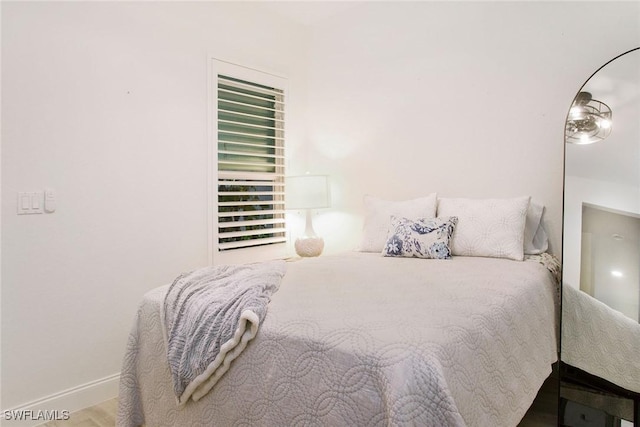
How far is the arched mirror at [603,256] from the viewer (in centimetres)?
203

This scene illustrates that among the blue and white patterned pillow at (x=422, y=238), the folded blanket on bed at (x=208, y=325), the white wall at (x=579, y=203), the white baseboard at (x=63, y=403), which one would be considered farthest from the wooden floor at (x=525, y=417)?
the folded blanket on bed at (x=208, y=325)

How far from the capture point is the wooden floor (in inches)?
82.3

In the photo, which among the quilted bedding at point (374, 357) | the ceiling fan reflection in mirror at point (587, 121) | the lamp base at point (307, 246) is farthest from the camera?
the lamp base at point (307, 246)

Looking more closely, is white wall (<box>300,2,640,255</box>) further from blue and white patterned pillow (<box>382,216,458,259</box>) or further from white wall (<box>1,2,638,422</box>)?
blue and white patterned pillow (<box>382,216,458,259</box>)

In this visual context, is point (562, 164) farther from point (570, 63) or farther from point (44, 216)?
point (44, 216)

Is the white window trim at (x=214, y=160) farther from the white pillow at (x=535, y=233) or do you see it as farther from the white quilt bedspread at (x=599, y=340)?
the white quilt bedspread at (x=599, y=340)

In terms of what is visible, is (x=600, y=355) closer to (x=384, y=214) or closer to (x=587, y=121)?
(x=587, y=121)

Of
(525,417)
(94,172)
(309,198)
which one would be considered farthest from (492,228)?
(94,172)

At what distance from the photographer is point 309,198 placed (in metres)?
3.46

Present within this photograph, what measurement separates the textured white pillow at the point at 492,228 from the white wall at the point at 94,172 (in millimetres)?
1798

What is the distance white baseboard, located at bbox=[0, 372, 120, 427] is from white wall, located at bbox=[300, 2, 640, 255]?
207 centimetres

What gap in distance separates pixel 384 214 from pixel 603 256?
1324 millimetres

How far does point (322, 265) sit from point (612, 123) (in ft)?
5.67

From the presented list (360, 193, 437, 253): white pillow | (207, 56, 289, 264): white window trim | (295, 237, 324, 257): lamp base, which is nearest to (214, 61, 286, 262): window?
(207, 56, 289, 264): white window trim
